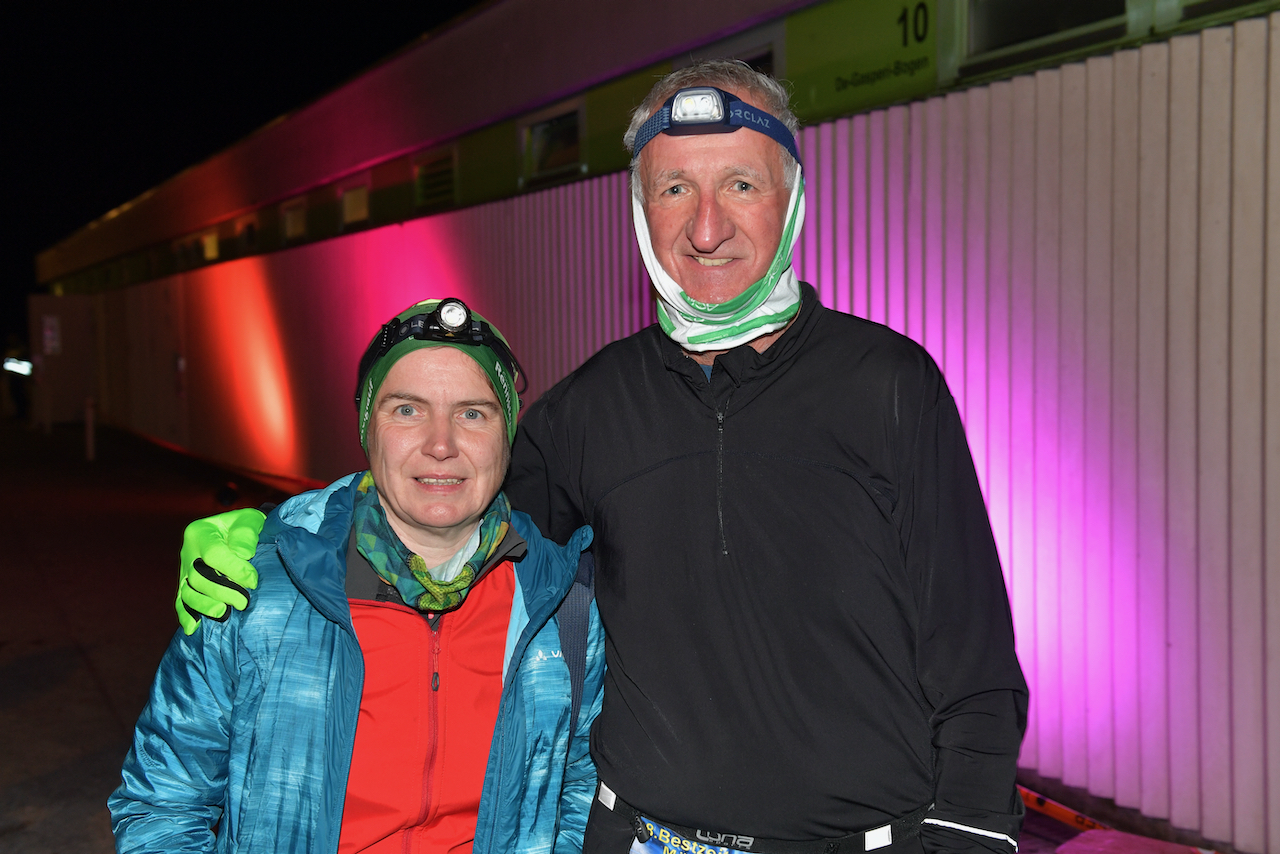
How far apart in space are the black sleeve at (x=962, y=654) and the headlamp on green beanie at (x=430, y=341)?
85 cm

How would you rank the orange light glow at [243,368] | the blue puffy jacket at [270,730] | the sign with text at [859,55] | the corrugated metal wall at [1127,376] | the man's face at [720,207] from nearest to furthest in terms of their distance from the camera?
the blue puffy jacket at [270,730] → the man's face at [720,207] → the corrugated metal wall at [1127,376] → the sign with text at [859,55] → the orange light glow at [243,368]

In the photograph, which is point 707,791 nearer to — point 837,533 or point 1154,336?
point 837,533

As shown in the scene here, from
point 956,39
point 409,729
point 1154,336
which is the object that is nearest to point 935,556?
point 409,729

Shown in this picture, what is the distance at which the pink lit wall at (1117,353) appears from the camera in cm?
339

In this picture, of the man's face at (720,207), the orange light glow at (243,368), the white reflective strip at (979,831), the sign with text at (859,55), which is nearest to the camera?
the white reflective strip at (979,831)

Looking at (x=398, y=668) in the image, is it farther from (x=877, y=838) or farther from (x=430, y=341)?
(x=877, y=838)

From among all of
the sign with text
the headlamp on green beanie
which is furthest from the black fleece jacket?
the sign with text

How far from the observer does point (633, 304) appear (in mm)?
6469

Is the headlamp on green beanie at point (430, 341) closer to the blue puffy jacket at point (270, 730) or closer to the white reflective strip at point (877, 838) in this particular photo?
the blue puffy jacket at point (270, 730)

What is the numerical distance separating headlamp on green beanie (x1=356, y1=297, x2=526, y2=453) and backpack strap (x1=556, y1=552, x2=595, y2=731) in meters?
0.40

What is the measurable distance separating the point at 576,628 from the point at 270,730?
1.99 feet

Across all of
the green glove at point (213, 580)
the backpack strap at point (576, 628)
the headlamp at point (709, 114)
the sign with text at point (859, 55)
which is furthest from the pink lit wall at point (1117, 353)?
the green glove at point (213, 580)

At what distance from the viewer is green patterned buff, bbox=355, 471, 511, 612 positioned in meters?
Answer: 1.90

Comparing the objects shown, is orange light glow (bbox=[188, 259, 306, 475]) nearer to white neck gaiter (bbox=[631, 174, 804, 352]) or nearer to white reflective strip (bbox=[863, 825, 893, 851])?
white neck gaiter (bbox=[631, 174, 804, 352])
